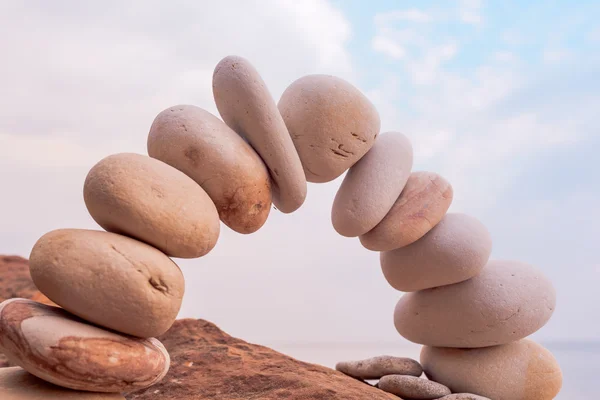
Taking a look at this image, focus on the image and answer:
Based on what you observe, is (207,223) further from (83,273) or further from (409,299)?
(409,299)

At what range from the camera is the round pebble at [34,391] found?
2.69m

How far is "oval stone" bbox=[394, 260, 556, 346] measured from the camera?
4008 mm

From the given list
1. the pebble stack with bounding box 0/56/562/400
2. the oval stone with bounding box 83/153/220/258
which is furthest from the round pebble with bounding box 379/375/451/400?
the oval stone with bounding box 83/153/220/258

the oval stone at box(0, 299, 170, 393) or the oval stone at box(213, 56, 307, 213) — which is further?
the oval stone at box(213, 56, 307, 213)

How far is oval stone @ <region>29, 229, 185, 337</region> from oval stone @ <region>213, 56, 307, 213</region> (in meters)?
0.93

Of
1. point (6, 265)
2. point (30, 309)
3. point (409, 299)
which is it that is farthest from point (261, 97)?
point (6, 265)

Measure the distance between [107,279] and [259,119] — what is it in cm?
122

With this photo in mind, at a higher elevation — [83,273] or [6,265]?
[6,265]

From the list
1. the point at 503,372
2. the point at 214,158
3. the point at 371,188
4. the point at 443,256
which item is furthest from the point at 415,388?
the point at 214,158

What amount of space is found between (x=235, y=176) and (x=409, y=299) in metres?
1.87

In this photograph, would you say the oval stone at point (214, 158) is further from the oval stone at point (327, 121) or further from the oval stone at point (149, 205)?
the oval stone at point (327, 121)

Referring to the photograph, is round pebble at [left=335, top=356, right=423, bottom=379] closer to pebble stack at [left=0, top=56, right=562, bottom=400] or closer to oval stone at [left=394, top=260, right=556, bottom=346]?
pebble stack at [left=0, top=56, right=562, bottom=400]

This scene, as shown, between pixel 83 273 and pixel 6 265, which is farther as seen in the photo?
pixel 6 265

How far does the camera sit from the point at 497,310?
157 inches
